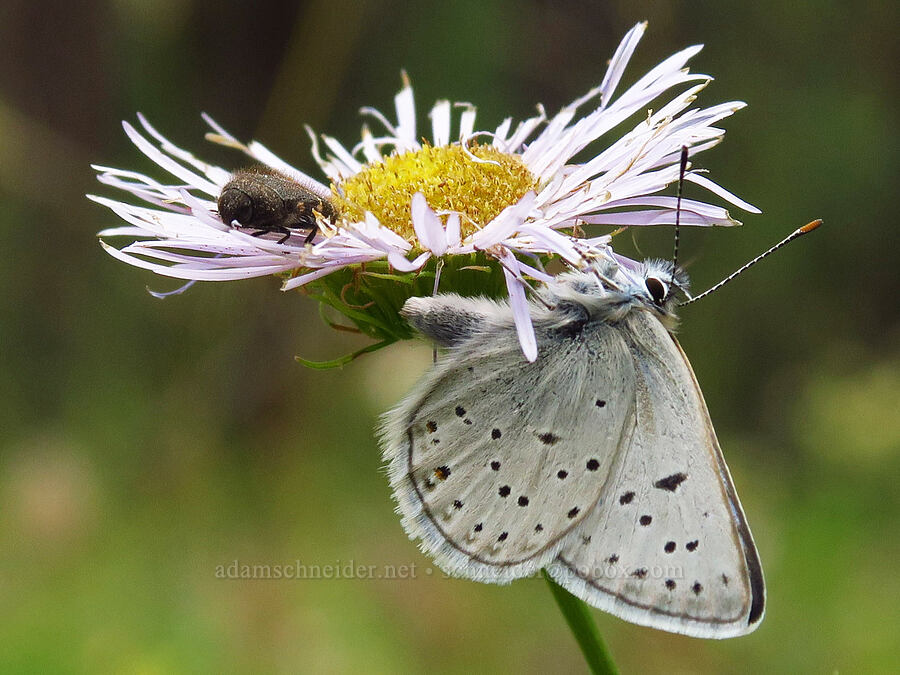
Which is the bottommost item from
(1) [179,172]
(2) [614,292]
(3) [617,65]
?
(1) [179,172]

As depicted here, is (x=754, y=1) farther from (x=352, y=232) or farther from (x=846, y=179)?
(x=352, y=232)

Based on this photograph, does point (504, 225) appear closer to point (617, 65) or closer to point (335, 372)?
point (617, 65)

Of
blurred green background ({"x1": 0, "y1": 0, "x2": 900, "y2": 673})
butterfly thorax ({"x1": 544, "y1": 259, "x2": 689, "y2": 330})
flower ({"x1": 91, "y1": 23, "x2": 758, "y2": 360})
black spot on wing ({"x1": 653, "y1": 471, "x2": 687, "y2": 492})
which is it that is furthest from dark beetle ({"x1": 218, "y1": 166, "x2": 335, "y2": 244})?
blurred green background ({"x1": 0, "y1": 0, "x2": 900, "y2": 673})

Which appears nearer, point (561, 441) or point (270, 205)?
point (561, 441)

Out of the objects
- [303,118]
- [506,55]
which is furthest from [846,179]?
[303,118]

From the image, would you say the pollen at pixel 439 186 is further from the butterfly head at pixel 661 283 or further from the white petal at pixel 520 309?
the butterfly head at pixel 661 283

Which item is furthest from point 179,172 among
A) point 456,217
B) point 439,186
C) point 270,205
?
point 456,217
